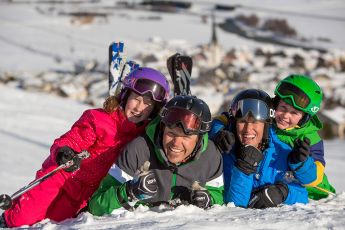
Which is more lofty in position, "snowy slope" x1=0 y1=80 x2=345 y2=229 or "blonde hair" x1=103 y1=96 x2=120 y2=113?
"blonde hair" x1=103 y1=96 x2=120 y2=113

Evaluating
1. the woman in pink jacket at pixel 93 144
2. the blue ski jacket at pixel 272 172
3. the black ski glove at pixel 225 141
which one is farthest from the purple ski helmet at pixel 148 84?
the black ski glove at pixel 225 141

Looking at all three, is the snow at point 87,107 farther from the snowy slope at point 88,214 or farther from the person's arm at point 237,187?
the person's arm at point 237,187

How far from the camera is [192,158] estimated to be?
3764mm

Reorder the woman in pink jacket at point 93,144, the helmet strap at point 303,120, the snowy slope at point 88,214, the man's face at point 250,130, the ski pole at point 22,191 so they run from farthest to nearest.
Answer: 1. the helmet strap at point 303,120
2. the woman in pink jacket at point 93,144
3. the man's face at point 250,130
4. the ski pole at point 22,191
5. the snowy slope at point 88,214

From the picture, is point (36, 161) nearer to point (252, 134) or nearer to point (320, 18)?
point (252, 134)

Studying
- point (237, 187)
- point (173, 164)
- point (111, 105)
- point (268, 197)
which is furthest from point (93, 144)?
point (268, 197)

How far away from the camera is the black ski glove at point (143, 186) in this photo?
10.9 ft

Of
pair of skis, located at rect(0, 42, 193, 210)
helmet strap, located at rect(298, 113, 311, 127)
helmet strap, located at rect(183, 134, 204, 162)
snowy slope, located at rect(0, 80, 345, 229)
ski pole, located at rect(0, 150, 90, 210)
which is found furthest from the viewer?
pair of skis, located at rect(0, 42, 193, 210)

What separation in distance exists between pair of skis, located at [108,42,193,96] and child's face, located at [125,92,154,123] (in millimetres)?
1021

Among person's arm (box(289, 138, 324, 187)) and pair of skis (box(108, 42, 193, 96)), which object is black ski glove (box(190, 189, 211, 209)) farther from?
pair of skis (box(108, 42, 193, 96))

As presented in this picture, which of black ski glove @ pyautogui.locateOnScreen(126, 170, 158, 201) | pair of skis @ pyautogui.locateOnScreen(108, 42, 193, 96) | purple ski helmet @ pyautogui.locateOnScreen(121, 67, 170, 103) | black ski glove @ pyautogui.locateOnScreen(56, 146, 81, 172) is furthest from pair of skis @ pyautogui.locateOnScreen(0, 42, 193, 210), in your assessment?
black ski glove @ pyautogui.locateOnScreen(126, 170, 158, 201)

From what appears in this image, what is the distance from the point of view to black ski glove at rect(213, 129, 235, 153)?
12.9 feet

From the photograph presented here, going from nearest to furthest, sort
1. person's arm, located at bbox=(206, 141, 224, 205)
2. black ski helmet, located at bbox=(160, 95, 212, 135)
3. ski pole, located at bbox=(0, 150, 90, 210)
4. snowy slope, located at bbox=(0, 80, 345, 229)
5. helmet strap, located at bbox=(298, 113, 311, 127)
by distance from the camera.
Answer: snowy slope, located at bbox=(0, 80, 345, 229) → ski pole, located at bbox=(0, 150, 90, 210) → black ski helmet, located at bbox=(160, 95, 212, 135) → person's arm, located at bbox=(206, 141, 224, 205) → helmet strap, located at bbox=(298, 113, 311, 127)

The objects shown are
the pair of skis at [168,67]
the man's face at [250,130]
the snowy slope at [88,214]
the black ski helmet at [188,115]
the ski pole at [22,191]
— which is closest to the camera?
the snowy slope at [88,214]
